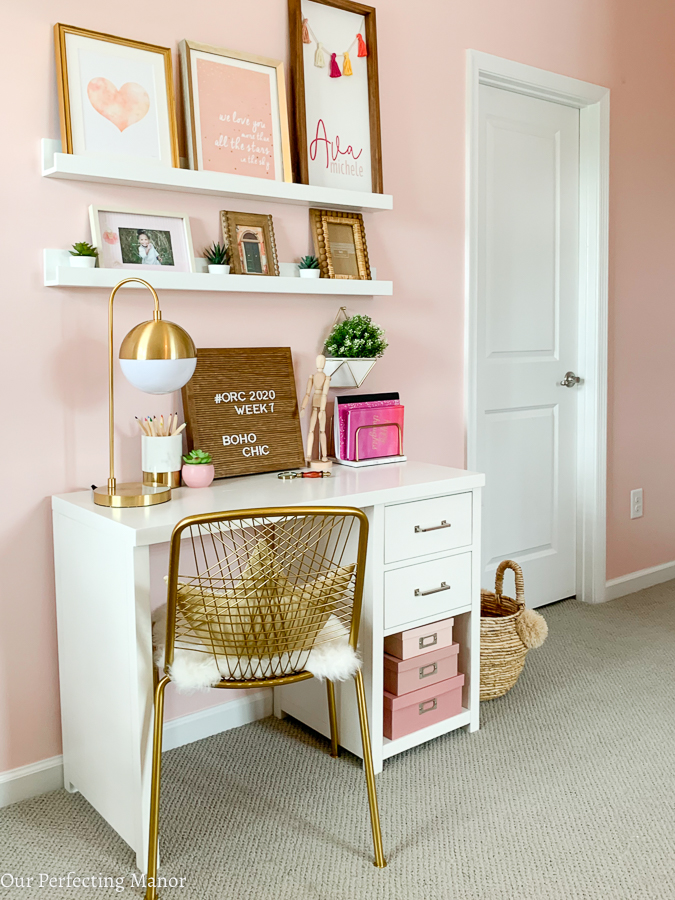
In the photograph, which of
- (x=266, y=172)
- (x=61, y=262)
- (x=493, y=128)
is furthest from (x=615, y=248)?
(x=61, y=262)

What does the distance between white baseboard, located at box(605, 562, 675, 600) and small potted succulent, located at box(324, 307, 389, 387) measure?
66.3 inches

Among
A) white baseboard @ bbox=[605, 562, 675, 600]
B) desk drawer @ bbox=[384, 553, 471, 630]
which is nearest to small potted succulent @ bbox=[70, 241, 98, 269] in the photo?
desk drawer @ bbox=[384, 553, 471, 630]

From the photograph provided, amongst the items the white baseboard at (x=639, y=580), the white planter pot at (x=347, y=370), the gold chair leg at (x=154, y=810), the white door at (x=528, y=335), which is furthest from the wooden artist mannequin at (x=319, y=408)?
the white baseboard at (x=639, y=580)

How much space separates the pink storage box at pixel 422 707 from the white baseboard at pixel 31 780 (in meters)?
0.84

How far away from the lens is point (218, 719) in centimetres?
233

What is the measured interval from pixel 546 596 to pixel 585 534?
307mm

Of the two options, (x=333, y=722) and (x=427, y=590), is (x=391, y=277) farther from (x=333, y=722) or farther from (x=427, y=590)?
(x=333, y=722)

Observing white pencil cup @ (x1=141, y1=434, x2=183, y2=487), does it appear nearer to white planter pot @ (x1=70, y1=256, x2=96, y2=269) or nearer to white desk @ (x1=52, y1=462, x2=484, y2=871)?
white desk @ (x1=52, y1=462, x2=484, y2=871)

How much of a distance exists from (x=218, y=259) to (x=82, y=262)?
366 millimetres

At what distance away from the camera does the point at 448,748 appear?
222cm

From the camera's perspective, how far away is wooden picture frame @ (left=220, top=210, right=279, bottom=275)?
220 cm

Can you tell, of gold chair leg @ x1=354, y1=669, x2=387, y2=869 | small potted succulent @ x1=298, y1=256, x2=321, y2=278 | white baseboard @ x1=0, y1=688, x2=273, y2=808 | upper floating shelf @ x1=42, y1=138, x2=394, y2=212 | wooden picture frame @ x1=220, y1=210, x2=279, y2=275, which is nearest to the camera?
gold chair leg @ x1=354, y1=669, x2=387, y2=869

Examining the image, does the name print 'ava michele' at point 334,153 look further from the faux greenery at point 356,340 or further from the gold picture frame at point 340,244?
the faux greenery at point 356,340

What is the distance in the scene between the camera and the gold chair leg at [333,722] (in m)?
2.13
